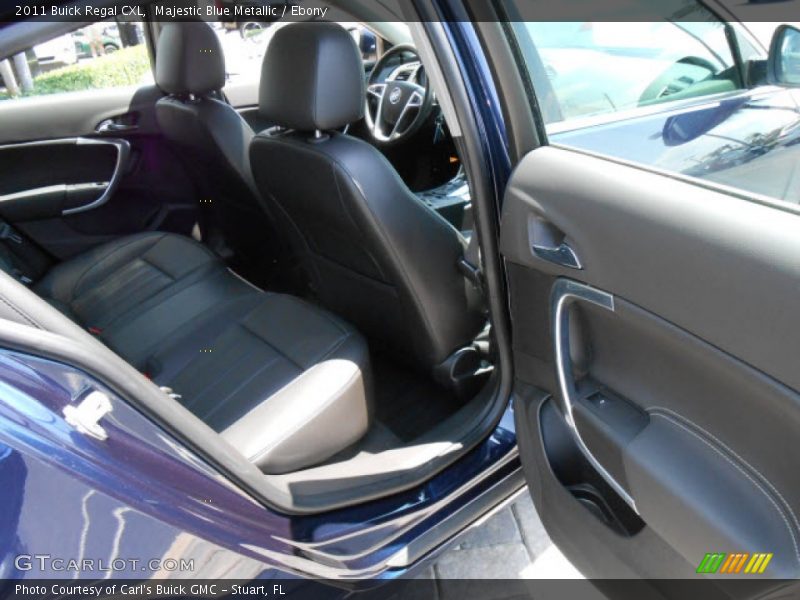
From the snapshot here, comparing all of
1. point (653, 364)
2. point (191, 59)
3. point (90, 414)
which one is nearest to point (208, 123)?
point (191, 59)

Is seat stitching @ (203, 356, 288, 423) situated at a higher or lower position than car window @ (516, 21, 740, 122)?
lower

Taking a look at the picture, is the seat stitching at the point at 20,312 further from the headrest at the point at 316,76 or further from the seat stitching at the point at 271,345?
the headrest at the point at 316,76

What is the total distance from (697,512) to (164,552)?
2.46 feet

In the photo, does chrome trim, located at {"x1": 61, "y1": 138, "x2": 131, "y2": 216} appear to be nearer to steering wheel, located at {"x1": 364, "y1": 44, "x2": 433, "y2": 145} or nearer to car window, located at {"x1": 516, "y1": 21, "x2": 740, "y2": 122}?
steering wheel, located at {"x1": 364, "y1": 44, "x2": 433, "y2": 145}

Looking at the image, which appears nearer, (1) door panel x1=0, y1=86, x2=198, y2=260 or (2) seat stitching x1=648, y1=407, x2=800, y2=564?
(2) seat stitching x1=648, y1=407, x2=800, y2=564

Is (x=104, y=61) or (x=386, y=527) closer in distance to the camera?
(x=386, y=527)

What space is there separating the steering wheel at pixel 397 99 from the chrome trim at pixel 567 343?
1.61 meters

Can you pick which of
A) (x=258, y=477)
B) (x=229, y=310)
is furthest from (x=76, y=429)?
(x=229, y=310)

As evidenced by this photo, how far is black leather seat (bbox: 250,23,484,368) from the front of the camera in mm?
1448

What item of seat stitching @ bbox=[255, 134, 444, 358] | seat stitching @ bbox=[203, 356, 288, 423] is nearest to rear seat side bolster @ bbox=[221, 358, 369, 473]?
seat stitching @ bbox=[203, 356, 288, 423]

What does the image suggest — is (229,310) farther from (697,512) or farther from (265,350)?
(697,512)

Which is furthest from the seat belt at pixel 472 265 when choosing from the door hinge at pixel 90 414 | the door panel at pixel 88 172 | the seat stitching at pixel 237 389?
the door panel at pixel 88 172

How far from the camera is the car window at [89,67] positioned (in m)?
1.94

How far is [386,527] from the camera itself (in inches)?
50.5
